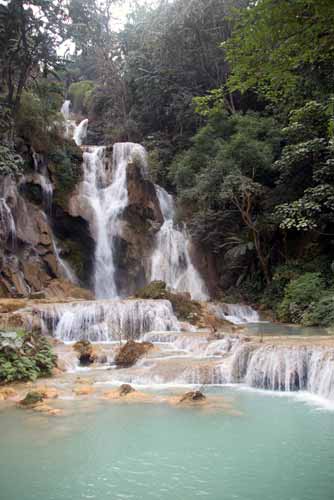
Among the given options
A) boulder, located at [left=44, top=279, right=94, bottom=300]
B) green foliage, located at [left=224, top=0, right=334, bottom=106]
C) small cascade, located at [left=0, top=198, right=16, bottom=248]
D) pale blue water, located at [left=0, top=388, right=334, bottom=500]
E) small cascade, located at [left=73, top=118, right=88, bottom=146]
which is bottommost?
pale blue water, located at [left=0, top=388, right=334, bottom=500]

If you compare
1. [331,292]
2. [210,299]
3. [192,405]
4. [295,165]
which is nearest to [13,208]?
[210,299]

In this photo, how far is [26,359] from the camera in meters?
9.29

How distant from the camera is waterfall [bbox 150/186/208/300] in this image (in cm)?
2038

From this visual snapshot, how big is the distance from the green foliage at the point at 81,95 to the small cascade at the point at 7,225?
16.3 meters

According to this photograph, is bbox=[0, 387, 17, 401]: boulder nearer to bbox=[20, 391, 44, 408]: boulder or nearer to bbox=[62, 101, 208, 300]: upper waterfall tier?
bbox=[20, 391, 44, 408]: boulder

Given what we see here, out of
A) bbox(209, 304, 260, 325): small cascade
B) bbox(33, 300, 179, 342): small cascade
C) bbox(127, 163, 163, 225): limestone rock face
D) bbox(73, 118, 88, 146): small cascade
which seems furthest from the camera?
bbox(73, 118, 88, 146): small cascade

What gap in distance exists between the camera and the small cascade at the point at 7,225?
704 inches

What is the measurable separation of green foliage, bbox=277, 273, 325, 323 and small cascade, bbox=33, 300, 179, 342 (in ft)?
12.6

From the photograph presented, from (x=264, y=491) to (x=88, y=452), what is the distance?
6.58ft

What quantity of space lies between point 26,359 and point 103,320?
4287mm

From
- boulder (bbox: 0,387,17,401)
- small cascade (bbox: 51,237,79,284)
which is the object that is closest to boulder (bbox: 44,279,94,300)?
small cascade (bbox: 51,237,79,284)

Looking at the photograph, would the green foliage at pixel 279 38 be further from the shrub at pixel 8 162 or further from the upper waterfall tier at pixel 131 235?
the upper waterfall tier at pixel 131 235

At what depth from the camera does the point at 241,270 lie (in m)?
20.4

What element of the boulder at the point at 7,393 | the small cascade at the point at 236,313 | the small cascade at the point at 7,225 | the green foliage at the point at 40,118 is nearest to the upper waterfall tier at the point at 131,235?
the green foliage at the point at 40,118
